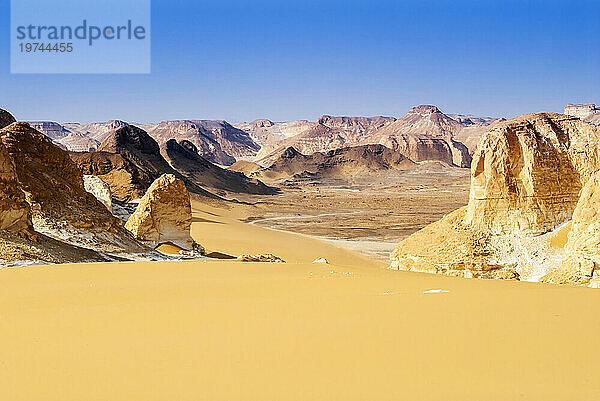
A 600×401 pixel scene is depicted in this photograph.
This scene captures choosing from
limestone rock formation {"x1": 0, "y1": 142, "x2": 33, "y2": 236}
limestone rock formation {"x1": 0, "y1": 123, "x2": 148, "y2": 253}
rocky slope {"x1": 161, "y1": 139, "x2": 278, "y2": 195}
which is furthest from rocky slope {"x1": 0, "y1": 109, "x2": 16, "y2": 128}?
rocky slope {"x1": 161, "y1": 139, "x2": 278, "y2": 195}

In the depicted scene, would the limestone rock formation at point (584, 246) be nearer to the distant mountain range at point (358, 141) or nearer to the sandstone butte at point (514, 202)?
the sandstone butte at point (514, 202)

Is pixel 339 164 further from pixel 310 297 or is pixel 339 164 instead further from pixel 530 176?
pixel 310 297

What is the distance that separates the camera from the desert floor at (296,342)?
2.78m

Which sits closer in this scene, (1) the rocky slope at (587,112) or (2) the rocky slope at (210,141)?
(2) the rocky slope at (210,141)

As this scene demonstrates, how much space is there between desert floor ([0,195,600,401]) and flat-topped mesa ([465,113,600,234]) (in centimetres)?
577

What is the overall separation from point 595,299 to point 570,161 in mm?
7490

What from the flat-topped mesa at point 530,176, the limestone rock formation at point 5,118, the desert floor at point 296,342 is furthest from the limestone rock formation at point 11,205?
A: the limestone rock formation at point 5,118

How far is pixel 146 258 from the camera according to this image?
1162 centimetres

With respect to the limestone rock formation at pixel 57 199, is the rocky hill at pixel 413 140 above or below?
above

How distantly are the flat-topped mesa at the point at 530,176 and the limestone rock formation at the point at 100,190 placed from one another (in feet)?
39.1

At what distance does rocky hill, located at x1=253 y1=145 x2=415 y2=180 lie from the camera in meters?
95.6

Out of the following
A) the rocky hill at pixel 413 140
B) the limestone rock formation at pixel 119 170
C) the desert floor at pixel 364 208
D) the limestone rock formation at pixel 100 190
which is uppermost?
the rocky hill at pixel 413 140

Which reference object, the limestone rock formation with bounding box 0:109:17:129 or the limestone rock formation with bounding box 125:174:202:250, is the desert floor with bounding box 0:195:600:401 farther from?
the limestone rock formation with bounding box 0:109:17:129

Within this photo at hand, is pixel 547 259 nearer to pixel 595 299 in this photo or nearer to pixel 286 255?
pixel 595 299
